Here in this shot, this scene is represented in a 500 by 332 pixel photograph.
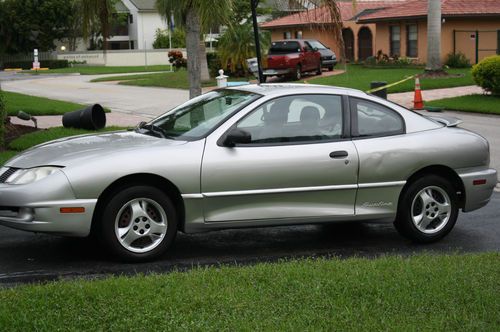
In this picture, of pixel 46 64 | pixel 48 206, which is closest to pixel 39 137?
pixel 48 206

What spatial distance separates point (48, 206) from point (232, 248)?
74.6 inches

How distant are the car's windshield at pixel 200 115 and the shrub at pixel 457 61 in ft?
100

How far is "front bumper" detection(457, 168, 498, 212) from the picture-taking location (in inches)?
307

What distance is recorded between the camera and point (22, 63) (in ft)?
214

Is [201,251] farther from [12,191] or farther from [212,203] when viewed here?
[12,191]

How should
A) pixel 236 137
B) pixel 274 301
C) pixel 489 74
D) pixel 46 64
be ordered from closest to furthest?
pixel 274 301
pixel 236 137
pixel 489 74
pixel 46 64

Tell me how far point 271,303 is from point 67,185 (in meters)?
2.21

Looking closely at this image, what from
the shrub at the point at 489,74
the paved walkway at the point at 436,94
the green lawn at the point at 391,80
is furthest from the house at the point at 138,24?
the shrub at the point at 489,74

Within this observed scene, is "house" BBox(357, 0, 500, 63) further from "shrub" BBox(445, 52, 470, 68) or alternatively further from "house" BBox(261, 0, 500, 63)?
"shrub" BBox(445, 52, 470, 68)

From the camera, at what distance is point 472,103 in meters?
21.7

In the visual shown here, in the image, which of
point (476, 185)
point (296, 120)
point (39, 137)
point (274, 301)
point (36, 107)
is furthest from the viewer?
point (36, 107)

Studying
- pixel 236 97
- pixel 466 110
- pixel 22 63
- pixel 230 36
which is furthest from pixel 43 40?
pixel 236 97

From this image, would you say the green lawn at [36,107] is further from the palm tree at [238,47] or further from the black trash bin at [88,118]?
the palm tree at [238,47]

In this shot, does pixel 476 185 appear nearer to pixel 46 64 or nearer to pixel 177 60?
pixel 177 60
